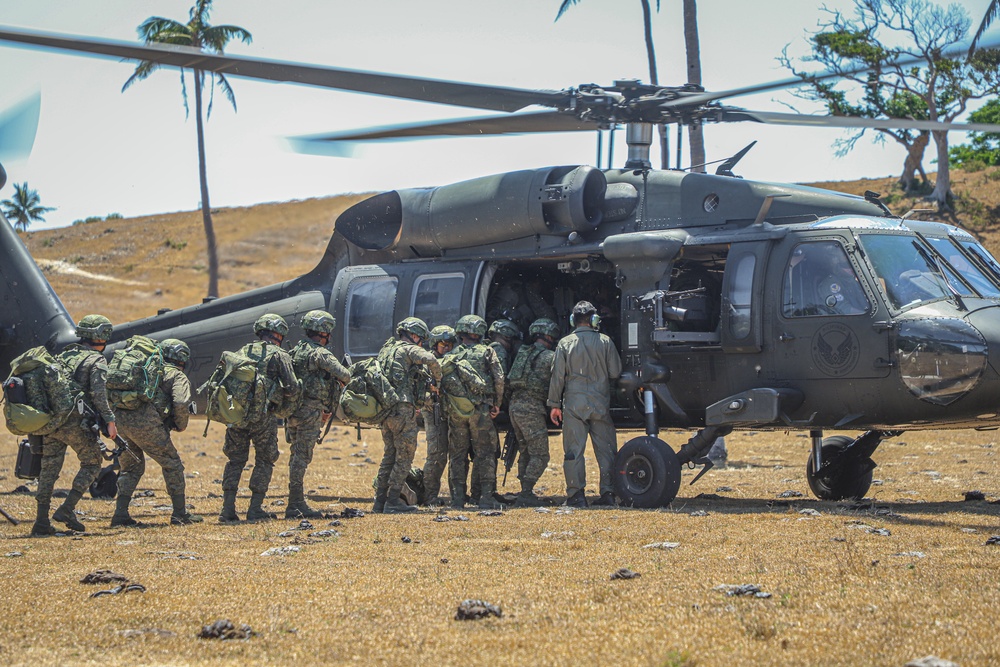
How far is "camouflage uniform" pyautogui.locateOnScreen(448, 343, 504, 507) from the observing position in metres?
11.4

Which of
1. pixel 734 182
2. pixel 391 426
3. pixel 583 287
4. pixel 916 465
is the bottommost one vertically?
pixel 916 465

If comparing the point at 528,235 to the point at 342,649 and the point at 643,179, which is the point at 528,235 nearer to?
the point at 643,179

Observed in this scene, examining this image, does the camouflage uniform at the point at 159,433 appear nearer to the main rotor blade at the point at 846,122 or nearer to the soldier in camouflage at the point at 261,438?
the soldier in camouflage at the point at 261,438

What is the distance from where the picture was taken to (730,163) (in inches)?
469

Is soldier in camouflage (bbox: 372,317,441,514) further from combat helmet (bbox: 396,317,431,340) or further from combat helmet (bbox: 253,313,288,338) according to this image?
combat helmet (bbox: 253,313,288,338)

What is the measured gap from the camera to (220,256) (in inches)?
2142

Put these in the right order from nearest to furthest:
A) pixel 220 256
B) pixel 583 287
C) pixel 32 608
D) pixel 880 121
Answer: pixel 32 608, pixel 880 121, pixel 583 287, pixel 220 256

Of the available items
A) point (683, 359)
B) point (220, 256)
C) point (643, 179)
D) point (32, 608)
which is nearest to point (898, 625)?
point (32, 608)

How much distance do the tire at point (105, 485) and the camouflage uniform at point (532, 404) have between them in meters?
4.89

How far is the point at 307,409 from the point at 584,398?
2652 millimetres

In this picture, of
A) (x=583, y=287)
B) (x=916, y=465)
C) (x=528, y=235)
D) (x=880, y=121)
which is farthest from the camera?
(x=916, y=465)

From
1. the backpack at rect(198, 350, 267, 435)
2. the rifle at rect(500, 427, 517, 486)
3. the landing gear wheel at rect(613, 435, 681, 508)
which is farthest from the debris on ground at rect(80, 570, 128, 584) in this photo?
the rifle at rect(500, 427, 517, 486)

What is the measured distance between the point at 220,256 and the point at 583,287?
4392 cm

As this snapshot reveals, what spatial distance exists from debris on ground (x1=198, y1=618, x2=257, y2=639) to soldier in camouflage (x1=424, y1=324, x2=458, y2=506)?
20.0 feet
